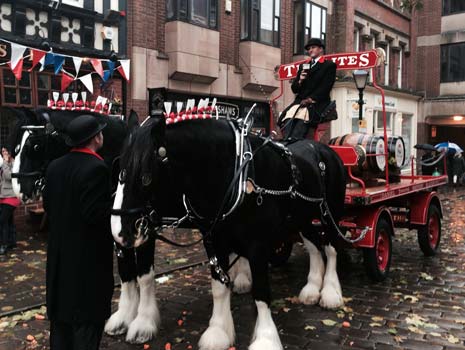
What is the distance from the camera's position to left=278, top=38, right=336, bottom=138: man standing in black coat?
6.41 meters

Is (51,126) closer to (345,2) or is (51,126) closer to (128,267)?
(128,267)

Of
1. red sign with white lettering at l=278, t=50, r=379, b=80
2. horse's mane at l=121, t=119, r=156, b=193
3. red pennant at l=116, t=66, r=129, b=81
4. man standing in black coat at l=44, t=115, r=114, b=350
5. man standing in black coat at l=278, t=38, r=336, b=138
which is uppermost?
red pennant at l=116, t=66, r=129, b=81

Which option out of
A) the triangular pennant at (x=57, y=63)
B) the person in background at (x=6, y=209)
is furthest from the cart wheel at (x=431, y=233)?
the triangular pennant at (x=57, y=63)

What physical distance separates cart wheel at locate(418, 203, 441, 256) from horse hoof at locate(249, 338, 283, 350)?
4.37 m

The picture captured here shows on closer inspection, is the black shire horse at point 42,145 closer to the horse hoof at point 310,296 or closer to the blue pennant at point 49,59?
the horse hoof at point 310,296

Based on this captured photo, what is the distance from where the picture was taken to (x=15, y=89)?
971 centimetres

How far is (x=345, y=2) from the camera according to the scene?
19.7 m

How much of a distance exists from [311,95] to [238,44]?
9.13 m

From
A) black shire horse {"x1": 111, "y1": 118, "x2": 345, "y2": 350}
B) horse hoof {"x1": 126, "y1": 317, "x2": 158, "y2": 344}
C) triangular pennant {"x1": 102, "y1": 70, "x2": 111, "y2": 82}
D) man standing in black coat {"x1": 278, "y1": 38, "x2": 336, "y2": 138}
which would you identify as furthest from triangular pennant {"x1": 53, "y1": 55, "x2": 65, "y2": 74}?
horse hoof {"x1": 126, "y1": 317, "x2": 158, "y2": 344}

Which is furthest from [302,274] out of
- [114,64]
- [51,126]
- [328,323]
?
[114,64]

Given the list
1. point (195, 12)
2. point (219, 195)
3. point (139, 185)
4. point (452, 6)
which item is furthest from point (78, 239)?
point (452, 6)

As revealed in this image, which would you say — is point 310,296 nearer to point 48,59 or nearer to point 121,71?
point 48,59

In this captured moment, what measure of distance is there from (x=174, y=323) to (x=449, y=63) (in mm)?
25391

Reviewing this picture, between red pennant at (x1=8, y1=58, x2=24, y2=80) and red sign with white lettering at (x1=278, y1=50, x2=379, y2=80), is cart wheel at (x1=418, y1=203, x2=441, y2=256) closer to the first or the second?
red sign with white lettering at (x1=278, y1=50, x2=379, y2=80)
